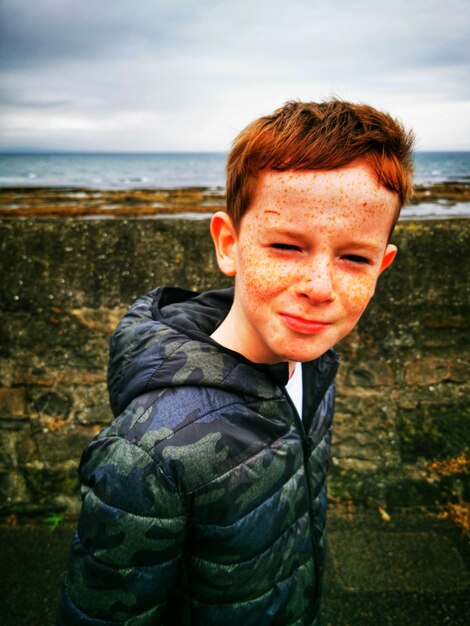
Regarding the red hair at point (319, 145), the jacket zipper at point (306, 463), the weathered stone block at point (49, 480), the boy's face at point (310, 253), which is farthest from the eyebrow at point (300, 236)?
the weathered stone block at point (49, 480)

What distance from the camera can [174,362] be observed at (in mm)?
1103

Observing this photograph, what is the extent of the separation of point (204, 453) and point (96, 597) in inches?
15.7

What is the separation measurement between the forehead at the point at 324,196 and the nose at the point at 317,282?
0.35ft

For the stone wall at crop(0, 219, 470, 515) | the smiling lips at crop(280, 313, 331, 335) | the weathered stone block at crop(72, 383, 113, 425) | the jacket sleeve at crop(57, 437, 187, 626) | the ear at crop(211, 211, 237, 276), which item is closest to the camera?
the jacket sleeve at crop(57, 437, 187, 626)

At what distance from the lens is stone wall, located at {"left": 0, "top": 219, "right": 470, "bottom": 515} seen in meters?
2.36

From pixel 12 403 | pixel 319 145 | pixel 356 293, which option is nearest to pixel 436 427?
pixel 356 293

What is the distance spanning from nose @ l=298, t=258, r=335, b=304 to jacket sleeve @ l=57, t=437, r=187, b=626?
0.53 metres

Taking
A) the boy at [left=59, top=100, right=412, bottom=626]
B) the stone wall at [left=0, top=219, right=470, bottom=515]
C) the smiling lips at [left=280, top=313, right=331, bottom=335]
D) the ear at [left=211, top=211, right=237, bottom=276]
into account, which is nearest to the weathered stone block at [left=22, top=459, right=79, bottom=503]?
the stone wall at [left=0, top=219, right=470, bottom=515]

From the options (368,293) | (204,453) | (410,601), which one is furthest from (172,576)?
(410,601)

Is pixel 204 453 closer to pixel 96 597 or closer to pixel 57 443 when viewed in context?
pixel 96 597

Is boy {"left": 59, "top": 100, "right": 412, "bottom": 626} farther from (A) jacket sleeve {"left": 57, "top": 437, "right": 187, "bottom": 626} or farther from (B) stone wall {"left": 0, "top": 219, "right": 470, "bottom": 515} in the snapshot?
(B) stone wall {"left": 0, "top": 219, "right": 470, "bottom": 515}

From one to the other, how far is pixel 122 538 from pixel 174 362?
41 centimetres

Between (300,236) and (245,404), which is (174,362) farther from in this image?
(300,236)

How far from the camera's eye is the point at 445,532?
98.1 inches
